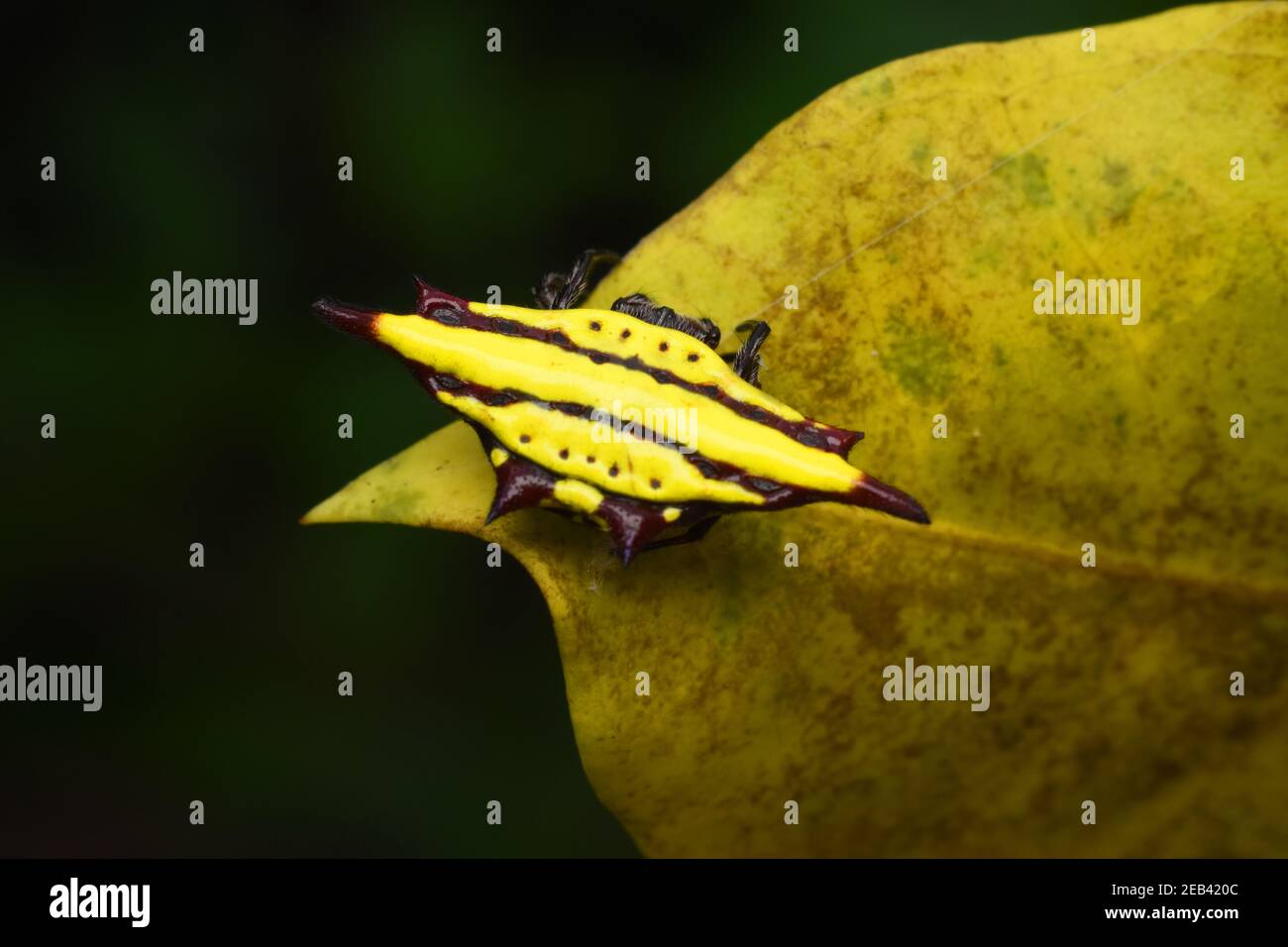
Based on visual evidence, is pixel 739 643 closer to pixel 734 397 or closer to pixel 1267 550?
pixel 734 397

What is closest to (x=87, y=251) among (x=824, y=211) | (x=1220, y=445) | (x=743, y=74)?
(x=743, y=74)

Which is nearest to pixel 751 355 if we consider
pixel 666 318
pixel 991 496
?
pixel 666 318

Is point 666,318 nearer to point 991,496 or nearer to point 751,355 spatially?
point 751,355

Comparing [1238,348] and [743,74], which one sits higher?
[743,74]

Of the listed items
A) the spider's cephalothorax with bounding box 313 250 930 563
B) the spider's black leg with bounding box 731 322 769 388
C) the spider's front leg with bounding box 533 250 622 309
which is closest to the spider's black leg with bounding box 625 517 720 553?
the spider's cephalothorax with bounding box 313 250 930 563

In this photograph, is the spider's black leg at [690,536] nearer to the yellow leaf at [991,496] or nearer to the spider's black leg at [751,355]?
the yellow leaf at [991,496]

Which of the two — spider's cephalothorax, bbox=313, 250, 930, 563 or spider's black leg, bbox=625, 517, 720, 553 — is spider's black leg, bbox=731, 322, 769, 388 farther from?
spider's black leg, bbox=625, 517, 720, 553
